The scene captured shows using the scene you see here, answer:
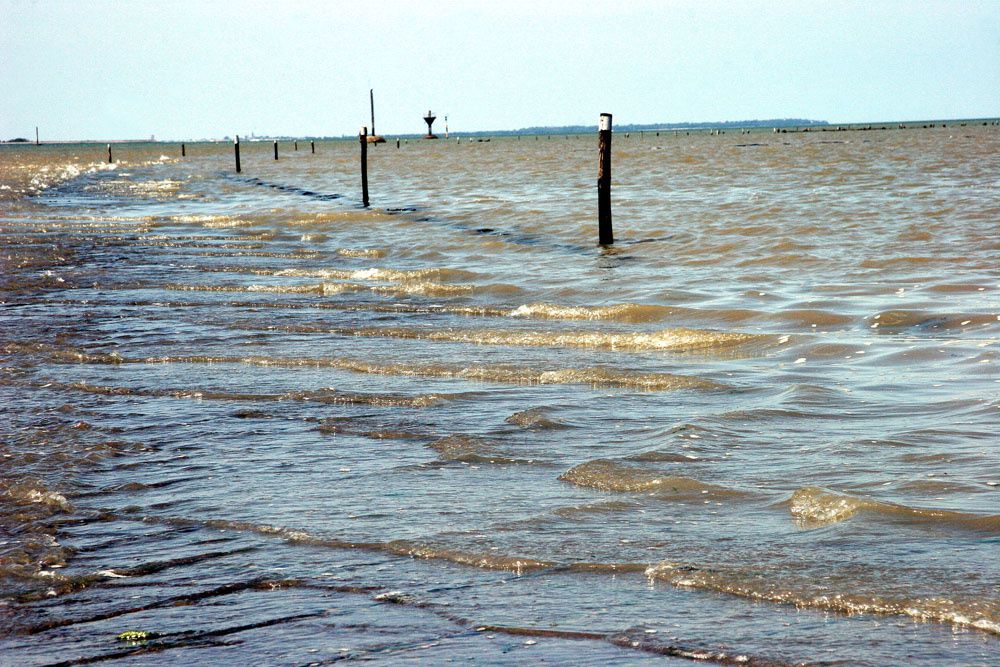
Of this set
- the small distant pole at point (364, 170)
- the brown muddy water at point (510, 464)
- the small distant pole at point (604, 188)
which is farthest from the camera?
the small distant pole at point (364, 170)

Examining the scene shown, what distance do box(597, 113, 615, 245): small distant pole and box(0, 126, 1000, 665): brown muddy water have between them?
3315 mm

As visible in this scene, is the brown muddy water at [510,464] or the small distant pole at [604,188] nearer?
the brown muddy water at [510,464]

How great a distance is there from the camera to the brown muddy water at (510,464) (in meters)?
3.32

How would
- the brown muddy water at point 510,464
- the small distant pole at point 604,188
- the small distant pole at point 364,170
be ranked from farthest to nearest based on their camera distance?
the small distant pole at point 364,170 < the small distant pole at point 604,188 < the brown muddy water at point 510,464

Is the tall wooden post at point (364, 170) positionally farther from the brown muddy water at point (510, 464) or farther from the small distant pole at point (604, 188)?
the brown muddy water at point (510, 464)

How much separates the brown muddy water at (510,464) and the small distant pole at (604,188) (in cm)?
331

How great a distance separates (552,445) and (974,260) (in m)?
8.63

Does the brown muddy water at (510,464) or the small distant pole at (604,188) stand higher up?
the small distant pole at (604,188)

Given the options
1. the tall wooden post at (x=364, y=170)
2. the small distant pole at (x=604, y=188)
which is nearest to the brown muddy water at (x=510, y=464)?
the small distant pole at (x=604, y=188)

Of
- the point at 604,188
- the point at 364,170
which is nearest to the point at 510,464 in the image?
the point at 604,188

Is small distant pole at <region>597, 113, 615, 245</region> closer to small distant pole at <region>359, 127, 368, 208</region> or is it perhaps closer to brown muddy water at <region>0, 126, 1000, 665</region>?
brown muddy water at <region>0, 126, 1000, 665</region>

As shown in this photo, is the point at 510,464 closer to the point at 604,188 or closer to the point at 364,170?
the point at 604,188

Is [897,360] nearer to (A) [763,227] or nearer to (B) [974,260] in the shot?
(B) [974,260]

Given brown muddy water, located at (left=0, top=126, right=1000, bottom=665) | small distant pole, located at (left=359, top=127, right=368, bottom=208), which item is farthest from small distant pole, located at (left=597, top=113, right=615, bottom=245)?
small distant pole, located at (left=359, top=127, right=368, bottom=208)
